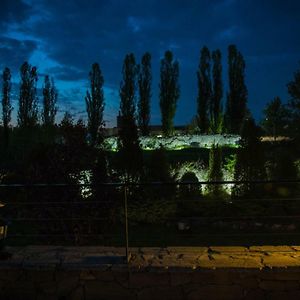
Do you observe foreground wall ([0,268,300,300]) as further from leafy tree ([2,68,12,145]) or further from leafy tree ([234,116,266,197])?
leafy tree ([2,68,12,145])

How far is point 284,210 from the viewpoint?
546 inches

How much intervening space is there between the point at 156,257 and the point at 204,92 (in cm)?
3841

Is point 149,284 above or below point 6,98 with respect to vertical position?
below

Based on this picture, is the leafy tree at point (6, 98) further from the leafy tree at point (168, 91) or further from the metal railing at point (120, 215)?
the metal railing at point (120, 215)

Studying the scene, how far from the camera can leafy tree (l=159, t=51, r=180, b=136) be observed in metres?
43.3

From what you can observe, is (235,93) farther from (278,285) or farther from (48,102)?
(278,285)

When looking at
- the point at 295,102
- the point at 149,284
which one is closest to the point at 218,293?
the point at 149,284

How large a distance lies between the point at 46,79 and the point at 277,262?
46438 mm

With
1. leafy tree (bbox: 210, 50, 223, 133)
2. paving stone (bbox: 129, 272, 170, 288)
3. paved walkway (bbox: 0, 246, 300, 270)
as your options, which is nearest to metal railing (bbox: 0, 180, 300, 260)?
paved walkway (bbox: 0, 246, 300, 270)

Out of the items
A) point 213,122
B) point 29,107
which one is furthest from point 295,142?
point 29,107

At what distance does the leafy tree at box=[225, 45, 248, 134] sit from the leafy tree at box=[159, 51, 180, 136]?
15.5 ft

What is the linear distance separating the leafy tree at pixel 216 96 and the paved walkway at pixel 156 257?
1370 inches

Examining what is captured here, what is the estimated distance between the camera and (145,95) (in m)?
45.7

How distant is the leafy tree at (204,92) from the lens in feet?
139
